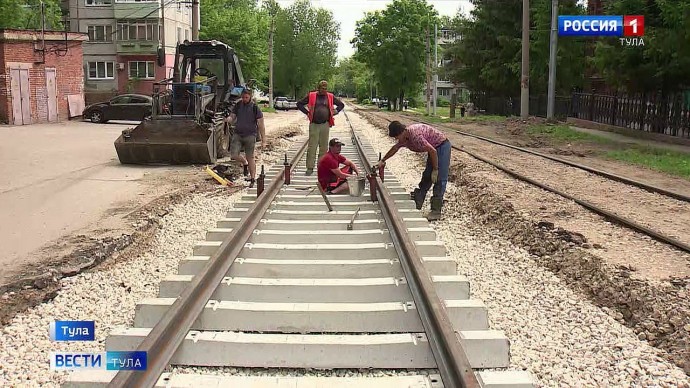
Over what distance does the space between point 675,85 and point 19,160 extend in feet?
68.3

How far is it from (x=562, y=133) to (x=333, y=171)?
60.6 ft

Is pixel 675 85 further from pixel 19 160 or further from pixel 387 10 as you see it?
pixel 387 10

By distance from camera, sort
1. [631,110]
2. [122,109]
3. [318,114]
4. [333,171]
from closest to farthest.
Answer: [333,171] < [318,114] < [631,110] < [122,109]

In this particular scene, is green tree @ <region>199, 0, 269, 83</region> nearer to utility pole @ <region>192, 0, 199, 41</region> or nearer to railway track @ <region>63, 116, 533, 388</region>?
utility pole @ <region>192, 0, 199, 41</region>

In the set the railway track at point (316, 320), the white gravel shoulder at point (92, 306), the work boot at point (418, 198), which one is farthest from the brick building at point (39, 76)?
the railway track at point (316, 320)

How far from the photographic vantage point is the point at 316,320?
471cm

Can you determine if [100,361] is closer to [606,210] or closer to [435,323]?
[435,323]

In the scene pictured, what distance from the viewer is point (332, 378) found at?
402 centimetres

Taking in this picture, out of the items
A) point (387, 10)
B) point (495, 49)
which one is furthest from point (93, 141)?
point (387, 10)

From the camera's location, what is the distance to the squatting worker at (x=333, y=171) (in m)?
9.47

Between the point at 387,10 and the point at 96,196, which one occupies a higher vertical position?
the point at 387,10

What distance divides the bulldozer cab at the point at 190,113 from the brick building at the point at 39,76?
14.7 metres

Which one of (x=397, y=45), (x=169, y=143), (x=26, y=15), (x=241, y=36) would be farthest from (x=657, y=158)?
(x=397, y=45)

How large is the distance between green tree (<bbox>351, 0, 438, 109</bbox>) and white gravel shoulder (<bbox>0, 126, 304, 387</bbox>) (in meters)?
65.0
